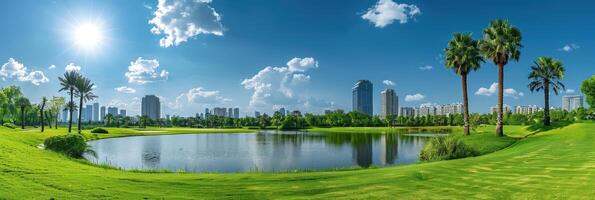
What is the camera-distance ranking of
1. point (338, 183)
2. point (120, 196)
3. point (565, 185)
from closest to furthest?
point (120, 196)
point (565, 185)
point (338, 183)

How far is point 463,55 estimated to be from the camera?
161 feet

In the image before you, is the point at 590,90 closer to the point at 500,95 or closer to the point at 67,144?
the point at 500,95

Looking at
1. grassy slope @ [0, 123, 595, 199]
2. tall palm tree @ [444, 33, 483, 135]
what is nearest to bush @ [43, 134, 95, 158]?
grassy slope @ [0, 123, 595, 199]

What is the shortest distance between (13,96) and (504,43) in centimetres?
10532

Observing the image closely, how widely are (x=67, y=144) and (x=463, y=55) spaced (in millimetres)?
46679

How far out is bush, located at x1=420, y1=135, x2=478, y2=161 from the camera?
3061cm

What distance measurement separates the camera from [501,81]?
46125mm

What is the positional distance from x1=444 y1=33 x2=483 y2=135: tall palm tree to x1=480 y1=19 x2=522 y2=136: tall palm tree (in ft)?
7.32

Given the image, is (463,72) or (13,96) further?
(13,96)

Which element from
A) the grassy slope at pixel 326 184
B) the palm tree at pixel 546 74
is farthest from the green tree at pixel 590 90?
the grassy slope at pixel 326 184

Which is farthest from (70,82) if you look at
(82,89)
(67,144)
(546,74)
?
(546,74)

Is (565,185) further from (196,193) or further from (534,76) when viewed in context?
(534,76)

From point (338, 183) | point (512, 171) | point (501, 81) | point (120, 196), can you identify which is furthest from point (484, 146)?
point (120, 196)

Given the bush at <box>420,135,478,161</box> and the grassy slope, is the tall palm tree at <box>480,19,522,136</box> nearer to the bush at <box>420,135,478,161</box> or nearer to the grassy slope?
the bush at <box>420,135,478,161</box>
